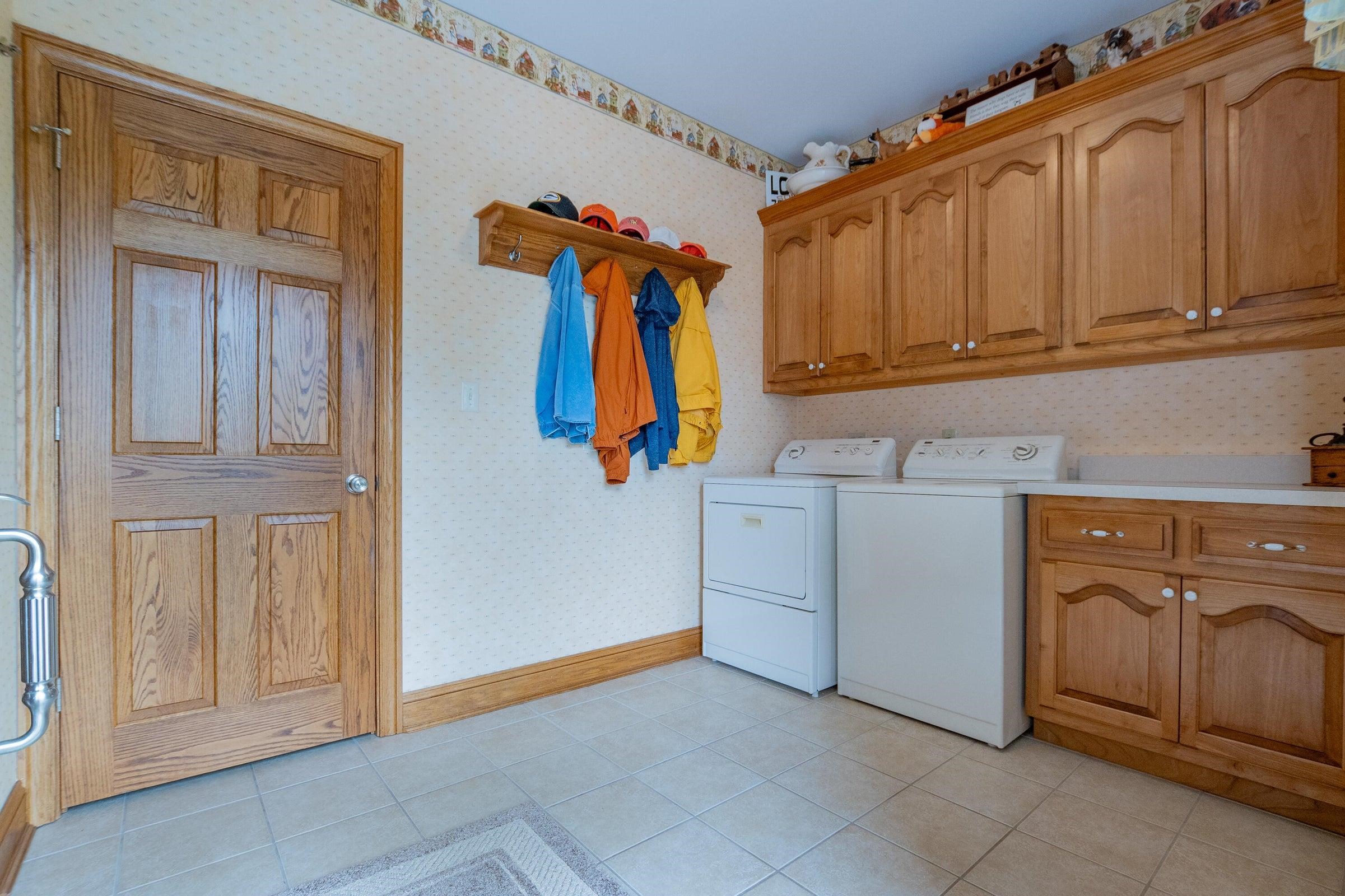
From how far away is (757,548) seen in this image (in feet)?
9.02

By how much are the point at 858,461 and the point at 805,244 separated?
1.15 metres

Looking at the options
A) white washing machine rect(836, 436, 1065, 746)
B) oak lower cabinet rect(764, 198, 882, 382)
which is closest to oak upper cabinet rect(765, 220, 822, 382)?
oak lower cabinet rect(764, 198, 882, 382)

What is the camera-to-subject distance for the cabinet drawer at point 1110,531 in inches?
73.5

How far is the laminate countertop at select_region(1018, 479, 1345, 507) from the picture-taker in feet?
5.26

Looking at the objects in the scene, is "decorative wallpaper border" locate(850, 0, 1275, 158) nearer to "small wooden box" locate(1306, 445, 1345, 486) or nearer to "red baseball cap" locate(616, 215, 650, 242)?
"small wooden box" locate(1306, 445, 1345, 486)

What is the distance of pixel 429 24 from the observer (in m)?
2.25

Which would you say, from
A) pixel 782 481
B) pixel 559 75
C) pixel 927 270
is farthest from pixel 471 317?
pixel 927 270

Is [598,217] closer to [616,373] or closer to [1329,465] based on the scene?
[616,373]

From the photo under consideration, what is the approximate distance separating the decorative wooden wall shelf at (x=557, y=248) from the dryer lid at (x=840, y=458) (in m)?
0.97

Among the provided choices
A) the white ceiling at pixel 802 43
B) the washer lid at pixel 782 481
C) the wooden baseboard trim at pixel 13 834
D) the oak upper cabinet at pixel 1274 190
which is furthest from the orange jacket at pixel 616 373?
the oak upper cabinet at pixel 1274 190

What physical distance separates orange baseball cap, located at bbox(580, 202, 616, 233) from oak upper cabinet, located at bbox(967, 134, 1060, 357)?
144 centimetres

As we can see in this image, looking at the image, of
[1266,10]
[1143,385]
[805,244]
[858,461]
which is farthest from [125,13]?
[1143,385]

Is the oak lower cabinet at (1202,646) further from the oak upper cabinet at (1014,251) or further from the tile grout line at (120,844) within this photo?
the tile grout line at (120,844)

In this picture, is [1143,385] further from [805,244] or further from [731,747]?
[731,747]
